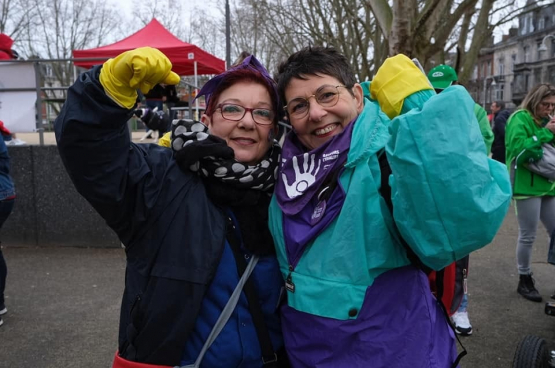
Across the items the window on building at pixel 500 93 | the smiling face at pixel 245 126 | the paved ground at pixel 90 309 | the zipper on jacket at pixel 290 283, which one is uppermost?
the window on building at pixel 500 93

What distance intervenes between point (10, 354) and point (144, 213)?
272cm

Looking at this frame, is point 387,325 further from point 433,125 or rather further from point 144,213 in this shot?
point 144,213

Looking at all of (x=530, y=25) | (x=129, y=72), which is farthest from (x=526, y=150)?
(x=530, y=25)

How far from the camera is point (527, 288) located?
4754mm

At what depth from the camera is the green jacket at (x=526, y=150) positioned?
14.8 ft

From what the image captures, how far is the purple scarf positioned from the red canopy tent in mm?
9898

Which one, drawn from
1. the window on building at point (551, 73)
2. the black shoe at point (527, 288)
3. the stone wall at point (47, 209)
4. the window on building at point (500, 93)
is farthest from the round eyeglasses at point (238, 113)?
the window on building at point (500, 93)

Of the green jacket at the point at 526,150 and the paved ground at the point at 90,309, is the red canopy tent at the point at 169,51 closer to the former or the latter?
the paved ground at the point at 90,309

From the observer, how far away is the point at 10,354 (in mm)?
3512

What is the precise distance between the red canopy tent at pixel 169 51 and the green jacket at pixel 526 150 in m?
7.91

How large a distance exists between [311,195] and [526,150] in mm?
3776

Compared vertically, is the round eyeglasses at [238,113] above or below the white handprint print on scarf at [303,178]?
above

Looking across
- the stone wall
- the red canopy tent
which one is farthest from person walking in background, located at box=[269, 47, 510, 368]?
the red canopy tent

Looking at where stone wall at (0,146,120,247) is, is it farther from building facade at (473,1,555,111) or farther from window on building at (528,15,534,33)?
window on building at (528,15,534,33)
